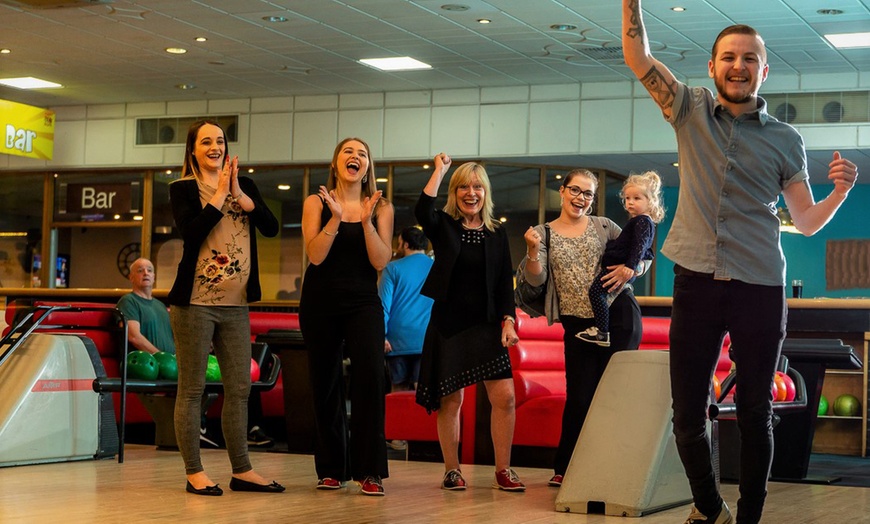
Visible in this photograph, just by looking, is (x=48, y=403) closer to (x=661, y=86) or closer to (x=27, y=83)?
(x=661, y=86)

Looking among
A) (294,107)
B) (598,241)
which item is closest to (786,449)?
(598,241)

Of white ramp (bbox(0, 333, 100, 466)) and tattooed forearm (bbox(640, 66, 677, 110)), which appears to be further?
white ramp (bbox(0, 333, 100, 466))

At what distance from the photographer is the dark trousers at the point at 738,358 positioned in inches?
134

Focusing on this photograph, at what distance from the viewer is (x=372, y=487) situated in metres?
5.01

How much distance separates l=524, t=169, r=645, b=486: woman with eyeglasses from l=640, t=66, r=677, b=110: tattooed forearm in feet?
5.69

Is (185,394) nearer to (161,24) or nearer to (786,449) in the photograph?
(786,449)

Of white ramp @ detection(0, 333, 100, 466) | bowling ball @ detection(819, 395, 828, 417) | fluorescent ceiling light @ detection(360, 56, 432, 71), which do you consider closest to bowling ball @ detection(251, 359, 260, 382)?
white ramp @ detection(0, 333, 100, 466)

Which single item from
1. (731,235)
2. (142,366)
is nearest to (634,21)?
(731,235)

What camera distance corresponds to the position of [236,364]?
5.03 meters

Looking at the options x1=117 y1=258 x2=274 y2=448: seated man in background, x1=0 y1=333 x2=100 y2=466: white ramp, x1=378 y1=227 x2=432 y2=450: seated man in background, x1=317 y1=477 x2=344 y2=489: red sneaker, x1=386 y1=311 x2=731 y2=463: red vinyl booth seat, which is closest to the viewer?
x1=317 y1=477 x2=344 y2=489: red sneaker

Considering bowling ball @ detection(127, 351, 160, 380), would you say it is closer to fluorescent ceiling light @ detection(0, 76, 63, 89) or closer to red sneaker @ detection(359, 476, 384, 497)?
red sneaker @ detection(359, 476, 384, 497)

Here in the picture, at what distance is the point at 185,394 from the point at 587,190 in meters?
2.08

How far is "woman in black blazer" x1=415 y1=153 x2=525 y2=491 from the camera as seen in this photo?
528 cm

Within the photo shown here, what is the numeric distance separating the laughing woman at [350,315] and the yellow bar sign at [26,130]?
972 centimetres
